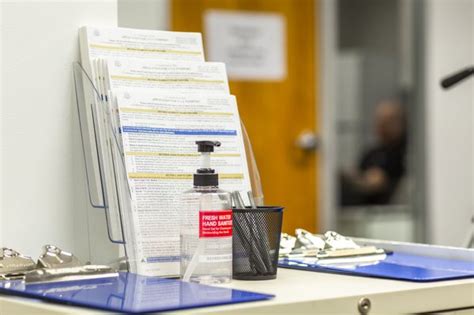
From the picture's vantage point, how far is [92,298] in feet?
3.51

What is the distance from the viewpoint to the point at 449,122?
4199mm

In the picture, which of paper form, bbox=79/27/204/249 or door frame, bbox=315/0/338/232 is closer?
paper form, bbox=79/27/204/249

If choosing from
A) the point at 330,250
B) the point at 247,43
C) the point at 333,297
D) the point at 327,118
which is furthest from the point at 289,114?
the point at 333,297

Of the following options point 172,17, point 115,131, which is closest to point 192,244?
point 115,131

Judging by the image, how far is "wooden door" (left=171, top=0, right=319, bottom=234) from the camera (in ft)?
12.7

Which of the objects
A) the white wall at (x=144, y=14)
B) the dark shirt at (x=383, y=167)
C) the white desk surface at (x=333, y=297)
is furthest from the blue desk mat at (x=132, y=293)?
the dark shirt at (x=383, y=167)

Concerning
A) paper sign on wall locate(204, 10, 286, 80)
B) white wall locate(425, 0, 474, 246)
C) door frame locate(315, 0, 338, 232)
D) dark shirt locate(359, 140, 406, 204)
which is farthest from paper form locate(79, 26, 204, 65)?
dark shirt locate(359, 140, 406, 204)

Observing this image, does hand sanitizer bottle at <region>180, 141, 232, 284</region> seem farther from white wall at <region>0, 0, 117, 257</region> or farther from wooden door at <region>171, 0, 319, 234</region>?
wooden door at <region>171, 0, 319, 234</region>

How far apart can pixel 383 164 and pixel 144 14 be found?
1838 millimetres

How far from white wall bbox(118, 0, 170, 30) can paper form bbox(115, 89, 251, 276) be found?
1599mm

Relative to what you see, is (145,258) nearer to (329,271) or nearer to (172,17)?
(329,271)

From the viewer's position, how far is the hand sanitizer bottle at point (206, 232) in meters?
1.25

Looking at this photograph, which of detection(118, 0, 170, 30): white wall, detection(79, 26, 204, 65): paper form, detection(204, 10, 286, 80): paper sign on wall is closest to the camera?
detection(79, 26, 204, 65): paper form

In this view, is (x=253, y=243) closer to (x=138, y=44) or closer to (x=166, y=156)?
(x=166, y=156)
